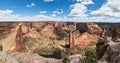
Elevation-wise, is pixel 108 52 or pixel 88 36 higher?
pixel 108 52

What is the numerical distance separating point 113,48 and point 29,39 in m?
120

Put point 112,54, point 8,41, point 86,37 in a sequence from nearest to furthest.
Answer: point 112,54
point 8,41
point 86,37

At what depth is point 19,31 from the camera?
137 m

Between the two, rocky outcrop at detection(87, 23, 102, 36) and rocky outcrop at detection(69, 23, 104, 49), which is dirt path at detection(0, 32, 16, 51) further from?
rocky outcrop at detection(87, 23, 102, 36)

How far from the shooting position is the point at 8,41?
11975cm

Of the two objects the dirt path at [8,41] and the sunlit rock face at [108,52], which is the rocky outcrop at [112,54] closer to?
the sunlit rock face at [108,52]

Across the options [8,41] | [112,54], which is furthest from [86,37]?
[112,54]

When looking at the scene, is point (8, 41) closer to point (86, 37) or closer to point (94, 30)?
point (86, 37)

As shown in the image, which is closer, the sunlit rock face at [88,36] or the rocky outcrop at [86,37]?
the rocky outcrop at [86,37]

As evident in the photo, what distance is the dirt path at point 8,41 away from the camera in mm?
115350

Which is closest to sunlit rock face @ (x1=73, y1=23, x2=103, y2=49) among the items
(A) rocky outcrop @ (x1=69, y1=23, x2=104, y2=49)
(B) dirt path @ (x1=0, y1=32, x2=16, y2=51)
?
(A) rocky outcrop @ (x1=69, y1=23, x2=104, y2=49)

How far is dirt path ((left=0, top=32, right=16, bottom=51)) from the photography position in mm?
115350

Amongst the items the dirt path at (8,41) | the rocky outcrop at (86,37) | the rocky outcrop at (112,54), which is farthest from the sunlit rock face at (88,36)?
the rocky outcrop at (112,54)

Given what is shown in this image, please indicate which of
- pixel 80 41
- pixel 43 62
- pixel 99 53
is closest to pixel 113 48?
pixel 99 53
